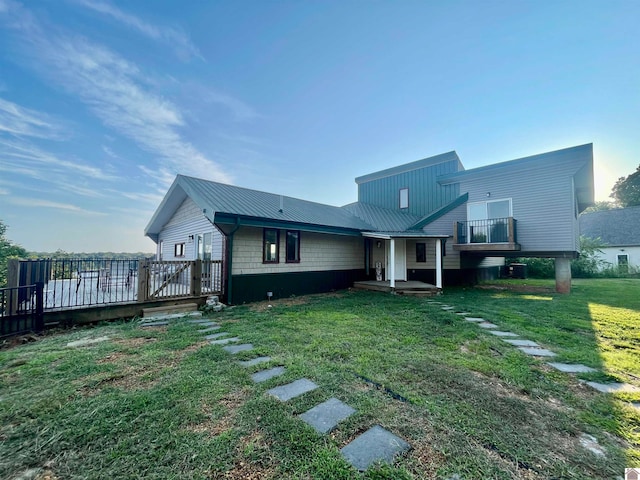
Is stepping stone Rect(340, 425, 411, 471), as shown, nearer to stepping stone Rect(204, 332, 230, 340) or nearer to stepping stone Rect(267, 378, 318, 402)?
stepping stone Rect(267, 378, 318, 402)

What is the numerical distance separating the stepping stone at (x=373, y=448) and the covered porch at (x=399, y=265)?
8.46 m

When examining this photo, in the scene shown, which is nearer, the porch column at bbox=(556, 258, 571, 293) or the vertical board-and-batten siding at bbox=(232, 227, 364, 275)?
the vertical board-and-batten siding at bbox=(232, 227, 364, 275)

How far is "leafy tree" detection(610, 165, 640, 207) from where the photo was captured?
113ft

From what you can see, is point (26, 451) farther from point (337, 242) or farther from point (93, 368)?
point (337, 242)

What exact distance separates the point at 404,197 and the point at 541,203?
6502 millimetres

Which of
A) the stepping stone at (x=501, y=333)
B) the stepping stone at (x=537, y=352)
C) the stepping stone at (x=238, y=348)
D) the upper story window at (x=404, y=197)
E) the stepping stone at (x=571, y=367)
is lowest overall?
the stepping stone at (x=501, y=333)

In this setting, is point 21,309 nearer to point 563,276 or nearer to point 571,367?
point 571,367

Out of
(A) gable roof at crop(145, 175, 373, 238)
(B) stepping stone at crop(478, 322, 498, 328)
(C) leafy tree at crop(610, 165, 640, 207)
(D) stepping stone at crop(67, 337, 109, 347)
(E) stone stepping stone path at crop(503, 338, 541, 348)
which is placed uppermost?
(C) leafy tree at crop(610, 165, 640, 207)

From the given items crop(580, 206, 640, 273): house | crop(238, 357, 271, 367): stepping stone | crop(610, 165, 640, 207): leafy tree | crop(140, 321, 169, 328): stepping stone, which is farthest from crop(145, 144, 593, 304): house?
crop(610, 165, 640, 207): leafy tree

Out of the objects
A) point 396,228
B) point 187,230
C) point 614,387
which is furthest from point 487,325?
point 187,230

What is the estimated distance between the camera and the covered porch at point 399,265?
1032 centimetres

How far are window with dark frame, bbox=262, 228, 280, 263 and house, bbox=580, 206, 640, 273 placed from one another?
27090 millimetres

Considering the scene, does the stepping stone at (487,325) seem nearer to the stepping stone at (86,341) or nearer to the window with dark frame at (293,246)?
the window with dark frame at (293,246)

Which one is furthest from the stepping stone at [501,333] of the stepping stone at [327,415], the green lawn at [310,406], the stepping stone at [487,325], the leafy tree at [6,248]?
the leafy tree at [6,248]
